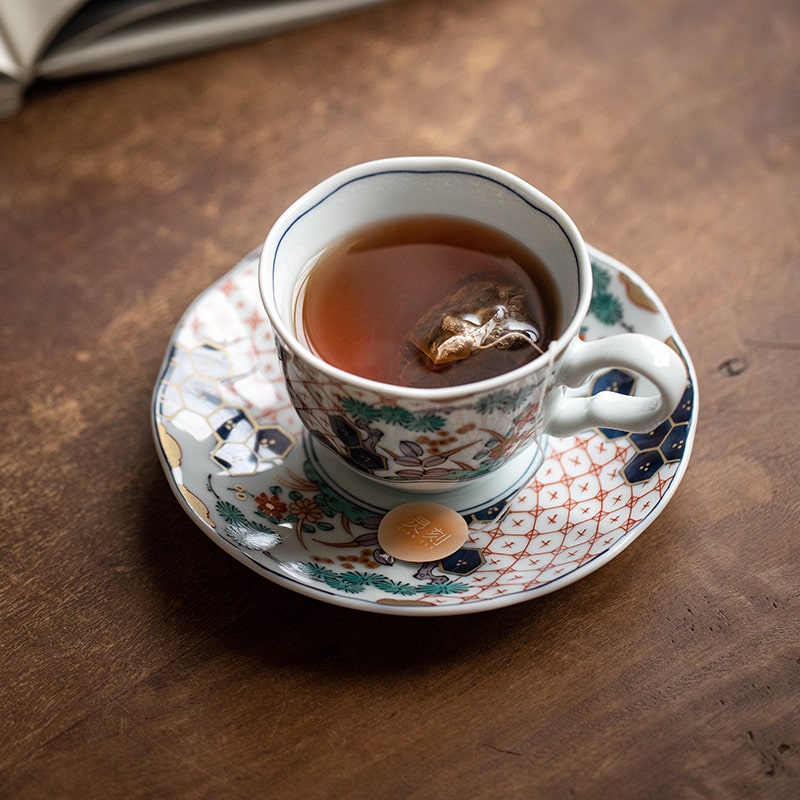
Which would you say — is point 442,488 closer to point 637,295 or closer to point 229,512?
point 229,512

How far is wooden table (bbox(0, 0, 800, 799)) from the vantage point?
965 millimetres

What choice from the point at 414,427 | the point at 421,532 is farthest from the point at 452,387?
the point at 421,532

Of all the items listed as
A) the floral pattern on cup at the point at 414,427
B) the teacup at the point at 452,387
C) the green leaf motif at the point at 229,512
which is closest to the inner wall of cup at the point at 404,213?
the teacup at the point at 452,387

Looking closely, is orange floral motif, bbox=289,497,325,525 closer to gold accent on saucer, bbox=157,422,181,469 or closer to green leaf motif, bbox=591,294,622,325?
gold accent on saucer, bbox=157,422,181,469

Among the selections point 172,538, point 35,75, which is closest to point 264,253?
point 172,538

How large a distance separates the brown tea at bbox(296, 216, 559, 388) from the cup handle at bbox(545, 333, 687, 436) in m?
0.07

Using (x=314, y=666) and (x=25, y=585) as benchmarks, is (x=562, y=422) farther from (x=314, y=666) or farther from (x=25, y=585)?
(x=25, y=585)

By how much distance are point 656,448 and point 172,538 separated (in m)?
0.60

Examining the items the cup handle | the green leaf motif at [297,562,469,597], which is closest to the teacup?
the cup handle

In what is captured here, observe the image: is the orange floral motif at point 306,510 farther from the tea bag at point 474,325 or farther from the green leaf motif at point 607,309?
the green leaf motif at point 607,309

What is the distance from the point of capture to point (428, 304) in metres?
1.16

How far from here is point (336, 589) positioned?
987 millimetres

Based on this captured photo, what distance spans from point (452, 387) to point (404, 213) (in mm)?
313

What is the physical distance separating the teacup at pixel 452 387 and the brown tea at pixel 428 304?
0.07ft
